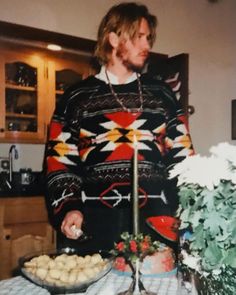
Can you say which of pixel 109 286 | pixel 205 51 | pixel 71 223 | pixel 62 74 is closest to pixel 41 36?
pixel 62 74

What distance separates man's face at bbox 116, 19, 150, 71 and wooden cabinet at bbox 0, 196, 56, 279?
93 cm

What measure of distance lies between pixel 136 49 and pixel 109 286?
758 mm

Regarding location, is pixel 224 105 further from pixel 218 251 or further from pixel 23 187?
pixel 218 251

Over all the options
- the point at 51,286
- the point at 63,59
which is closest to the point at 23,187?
the point at 63,59

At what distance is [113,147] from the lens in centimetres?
105

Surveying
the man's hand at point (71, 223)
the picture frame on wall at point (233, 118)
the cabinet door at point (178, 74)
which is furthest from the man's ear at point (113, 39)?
the picture frame on wall at point (233, 118)

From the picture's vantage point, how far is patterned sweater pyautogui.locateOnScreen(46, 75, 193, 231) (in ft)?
3.44

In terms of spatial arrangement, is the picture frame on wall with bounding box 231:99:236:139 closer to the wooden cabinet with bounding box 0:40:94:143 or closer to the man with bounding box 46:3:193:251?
the wooden cabinet with bounding box 0:40:94:143

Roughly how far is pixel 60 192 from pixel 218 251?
25.1 inches

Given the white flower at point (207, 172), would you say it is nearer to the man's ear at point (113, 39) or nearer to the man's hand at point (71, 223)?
the man's hand at point (71, 223)

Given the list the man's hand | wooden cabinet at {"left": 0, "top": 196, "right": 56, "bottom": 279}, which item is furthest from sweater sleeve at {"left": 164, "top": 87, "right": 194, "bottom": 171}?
wooden cabinet at {"left": 0, "top": 196, "right": 56, "bottom": 279}

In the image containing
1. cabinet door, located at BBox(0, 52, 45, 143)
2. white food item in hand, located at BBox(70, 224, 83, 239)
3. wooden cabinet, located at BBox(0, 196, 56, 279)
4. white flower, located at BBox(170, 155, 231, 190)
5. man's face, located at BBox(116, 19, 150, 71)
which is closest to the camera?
white flower, located at BBox(170, 155, 231, 190)

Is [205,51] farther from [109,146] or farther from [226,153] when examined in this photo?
[226,153]

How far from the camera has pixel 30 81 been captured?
2201mm
